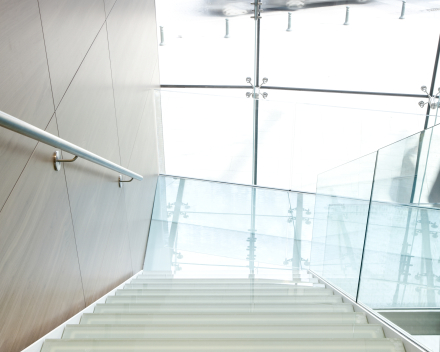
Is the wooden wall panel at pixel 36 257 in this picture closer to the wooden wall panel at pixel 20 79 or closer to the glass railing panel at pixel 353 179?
Result: the wooden wall panel at pixel 20 79

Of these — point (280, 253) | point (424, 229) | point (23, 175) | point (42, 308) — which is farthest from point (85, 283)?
point (280, 253)

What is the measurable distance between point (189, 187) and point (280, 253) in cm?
184

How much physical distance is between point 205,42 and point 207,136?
5.55 feet

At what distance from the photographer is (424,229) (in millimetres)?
2295

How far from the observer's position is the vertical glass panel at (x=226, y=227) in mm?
5730

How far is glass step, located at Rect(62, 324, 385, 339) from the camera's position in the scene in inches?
79.6

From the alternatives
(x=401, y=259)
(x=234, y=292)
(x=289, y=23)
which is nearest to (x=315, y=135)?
(x=289, y=23)

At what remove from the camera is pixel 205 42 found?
692 cm

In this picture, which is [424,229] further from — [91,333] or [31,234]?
[31,234]

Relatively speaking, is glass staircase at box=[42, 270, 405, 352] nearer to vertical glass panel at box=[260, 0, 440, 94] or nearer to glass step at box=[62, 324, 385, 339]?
glass step at box=[62, 324, 385, 339]

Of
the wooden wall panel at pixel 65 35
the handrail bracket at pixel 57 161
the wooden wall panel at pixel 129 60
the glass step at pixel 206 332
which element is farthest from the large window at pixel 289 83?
the glass step at pixel 206 332

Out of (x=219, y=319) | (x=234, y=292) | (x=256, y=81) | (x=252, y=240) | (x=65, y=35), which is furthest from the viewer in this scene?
(x=256, y=81)

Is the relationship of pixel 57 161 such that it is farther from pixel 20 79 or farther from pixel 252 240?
pixel 252 240

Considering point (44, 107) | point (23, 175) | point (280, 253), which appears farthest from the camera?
point (280, 253)
